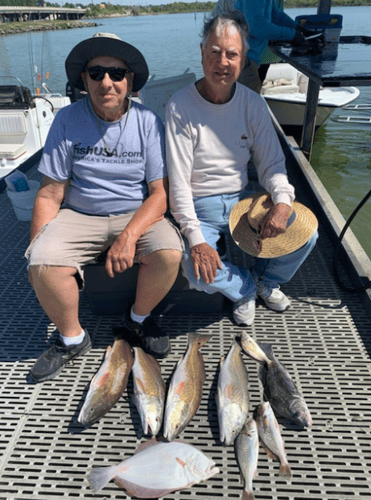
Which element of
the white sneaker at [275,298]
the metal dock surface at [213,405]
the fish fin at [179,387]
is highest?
the white sneaker at [275,298]

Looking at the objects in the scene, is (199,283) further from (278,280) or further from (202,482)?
(202,482)

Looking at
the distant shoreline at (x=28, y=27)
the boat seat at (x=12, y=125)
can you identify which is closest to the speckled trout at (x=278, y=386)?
the boat seat at (x=12, y=125)

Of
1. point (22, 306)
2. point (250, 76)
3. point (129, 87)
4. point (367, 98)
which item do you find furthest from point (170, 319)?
point (367, 98)

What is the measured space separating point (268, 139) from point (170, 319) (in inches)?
48.5

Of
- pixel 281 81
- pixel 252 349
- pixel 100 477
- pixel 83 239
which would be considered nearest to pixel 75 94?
pixel 281 81

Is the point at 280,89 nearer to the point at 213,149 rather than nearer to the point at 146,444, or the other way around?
the point at 213,149

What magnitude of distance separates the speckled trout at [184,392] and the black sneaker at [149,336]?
129 millimetres

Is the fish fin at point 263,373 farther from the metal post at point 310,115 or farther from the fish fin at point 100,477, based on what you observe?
the metal post at point 310,115

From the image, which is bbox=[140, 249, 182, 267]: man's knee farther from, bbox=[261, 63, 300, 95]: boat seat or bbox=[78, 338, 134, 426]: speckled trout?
bbox=[261, 63, 300, 95]: boat seat

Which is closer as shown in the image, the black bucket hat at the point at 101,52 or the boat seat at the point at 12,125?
the black bucket hat at the point at 101,52

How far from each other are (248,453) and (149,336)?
811 mm

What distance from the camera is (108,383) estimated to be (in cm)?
202

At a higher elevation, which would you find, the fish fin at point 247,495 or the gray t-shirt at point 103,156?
the gray t-shirt at point 103,156

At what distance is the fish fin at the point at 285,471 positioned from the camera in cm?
167
